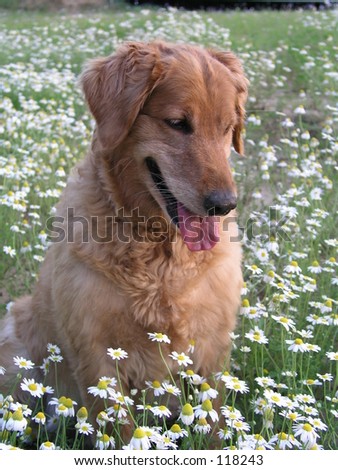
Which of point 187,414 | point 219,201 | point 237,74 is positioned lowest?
point 187,414

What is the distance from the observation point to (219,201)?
9.86ft

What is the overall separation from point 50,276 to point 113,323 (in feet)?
1.85

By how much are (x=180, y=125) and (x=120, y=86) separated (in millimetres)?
363

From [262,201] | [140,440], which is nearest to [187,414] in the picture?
[140,440]

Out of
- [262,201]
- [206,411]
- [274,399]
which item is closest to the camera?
[206,411]

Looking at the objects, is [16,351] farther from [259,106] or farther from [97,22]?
[97,22]

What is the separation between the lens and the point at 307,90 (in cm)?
843

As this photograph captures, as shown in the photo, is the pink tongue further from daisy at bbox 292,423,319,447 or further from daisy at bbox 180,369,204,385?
daisy at bbox 292,423,319,447

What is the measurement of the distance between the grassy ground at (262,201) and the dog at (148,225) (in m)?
0.29

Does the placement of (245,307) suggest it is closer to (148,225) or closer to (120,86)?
(148,225)

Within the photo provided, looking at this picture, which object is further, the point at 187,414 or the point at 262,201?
the point at 262,201

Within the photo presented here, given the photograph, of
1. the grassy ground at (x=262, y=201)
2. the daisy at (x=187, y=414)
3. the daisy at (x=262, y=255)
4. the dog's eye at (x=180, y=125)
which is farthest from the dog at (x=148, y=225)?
the daisy at (x=187, y=414)
